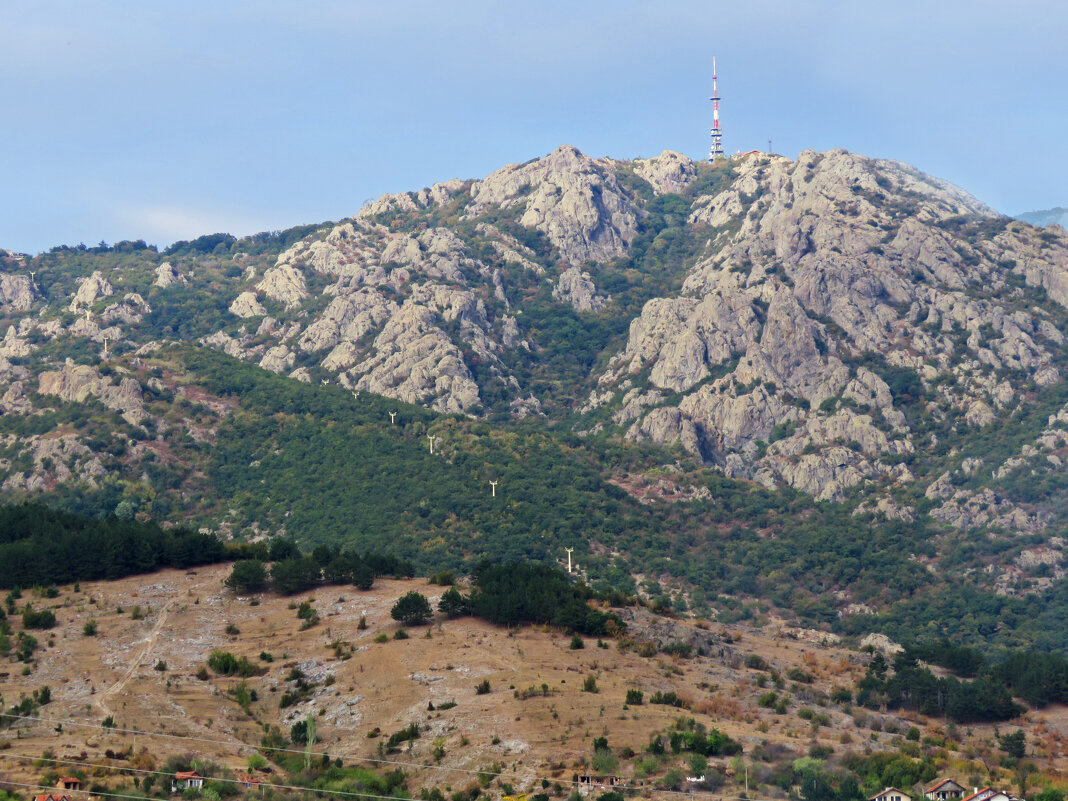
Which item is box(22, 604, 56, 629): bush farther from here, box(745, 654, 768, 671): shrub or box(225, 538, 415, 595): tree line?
box(745, 654, 768, 671): shrub

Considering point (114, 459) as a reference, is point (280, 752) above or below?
below

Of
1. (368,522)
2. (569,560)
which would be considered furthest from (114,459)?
(569,560)

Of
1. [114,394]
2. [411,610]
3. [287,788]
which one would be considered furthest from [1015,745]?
[114,394]

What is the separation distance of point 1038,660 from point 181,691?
65.6m

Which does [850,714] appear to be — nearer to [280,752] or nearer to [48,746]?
[280,752]

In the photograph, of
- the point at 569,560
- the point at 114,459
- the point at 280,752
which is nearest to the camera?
the point at 280,752

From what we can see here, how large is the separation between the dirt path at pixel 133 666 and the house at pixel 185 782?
13044 millimetres

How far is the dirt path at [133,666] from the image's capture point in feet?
255

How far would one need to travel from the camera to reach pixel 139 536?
112m

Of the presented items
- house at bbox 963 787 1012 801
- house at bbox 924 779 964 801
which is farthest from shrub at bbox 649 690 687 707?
house at bbox 963 787 1012 801

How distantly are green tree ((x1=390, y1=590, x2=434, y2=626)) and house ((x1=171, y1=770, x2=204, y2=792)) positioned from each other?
3153cm

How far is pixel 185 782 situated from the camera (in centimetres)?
6506

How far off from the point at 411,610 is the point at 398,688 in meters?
12.8

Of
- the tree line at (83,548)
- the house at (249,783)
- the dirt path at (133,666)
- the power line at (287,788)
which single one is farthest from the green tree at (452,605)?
the house at (249,783)
